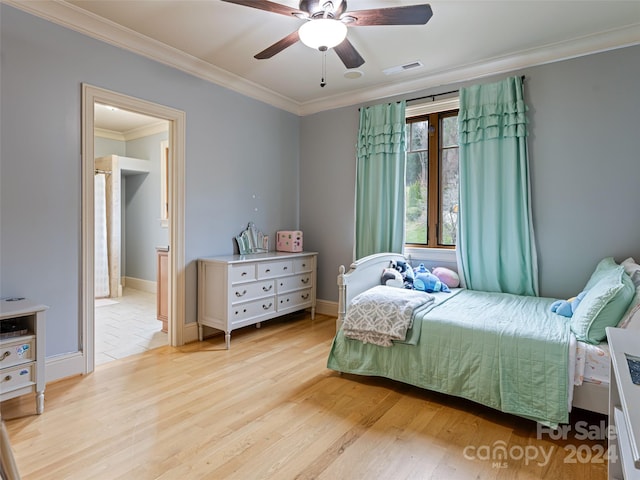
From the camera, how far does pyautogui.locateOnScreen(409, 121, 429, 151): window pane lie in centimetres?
391

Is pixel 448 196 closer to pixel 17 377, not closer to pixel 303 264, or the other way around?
pixel 303 264

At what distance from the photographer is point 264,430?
206 centimetres

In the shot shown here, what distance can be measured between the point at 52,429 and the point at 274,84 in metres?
3.56

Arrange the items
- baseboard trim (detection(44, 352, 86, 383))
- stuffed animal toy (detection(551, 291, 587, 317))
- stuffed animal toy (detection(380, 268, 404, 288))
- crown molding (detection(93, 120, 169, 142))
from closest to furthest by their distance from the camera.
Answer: stuffed animal toy (detection(551, 291, 587, 317)) → baseboard trim (detection(44, 352, 86, 383)) → stuffed animal toy (detection(380, 268, 404, 288)) → crown molding (detection(93, 120, 169, 142))

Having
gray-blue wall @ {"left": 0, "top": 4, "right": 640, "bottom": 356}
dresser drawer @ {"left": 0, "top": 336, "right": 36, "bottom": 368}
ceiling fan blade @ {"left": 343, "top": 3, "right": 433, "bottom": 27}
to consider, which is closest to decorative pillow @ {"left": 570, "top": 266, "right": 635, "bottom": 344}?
gray-blue wall @ {"left": 0, "top": 4, "right": 640, "bottom": 356}

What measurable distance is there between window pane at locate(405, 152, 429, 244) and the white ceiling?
0.77 meters

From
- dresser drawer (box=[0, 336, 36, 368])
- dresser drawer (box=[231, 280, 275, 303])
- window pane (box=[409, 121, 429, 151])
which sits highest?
window pane (box=[409, 121, 429, 151])

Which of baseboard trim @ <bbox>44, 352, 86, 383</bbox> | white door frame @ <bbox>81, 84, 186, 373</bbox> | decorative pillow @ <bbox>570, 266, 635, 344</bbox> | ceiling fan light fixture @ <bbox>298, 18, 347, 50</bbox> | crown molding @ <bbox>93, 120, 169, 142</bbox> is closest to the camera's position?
decorative pillow @ <bbox>570, 266, 635, 344</bbox>

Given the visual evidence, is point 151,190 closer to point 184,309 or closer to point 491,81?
point 184,309

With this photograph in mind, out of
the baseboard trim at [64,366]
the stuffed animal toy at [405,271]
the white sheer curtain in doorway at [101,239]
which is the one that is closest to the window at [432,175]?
the stuffed animal toy at [405,271]

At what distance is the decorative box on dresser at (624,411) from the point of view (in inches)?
32.0

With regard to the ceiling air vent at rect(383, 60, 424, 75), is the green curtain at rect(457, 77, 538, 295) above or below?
below

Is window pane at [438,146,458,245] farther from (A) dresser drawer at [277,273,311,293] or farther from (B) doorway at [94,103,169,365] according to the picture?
(B) doorway at [94,103,169,365]

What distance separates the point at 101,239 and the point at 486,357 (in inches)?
223
